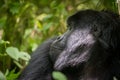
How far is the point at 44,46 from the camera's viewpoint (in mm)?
3873

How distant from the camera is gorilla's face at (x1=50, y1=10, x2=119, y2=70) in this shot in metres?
3.41

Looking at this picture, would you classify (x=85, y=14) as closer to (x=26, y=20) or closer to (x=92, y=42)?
(x=92, y=42)

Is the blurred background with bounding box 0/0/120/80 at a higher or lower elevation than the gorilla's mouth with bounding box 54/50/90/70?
lower

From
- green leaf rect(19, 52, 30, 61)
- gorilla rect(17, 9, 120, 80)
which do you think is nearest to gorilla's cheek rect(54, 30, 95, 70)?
gorilla rect(17, 9, 120, 80)

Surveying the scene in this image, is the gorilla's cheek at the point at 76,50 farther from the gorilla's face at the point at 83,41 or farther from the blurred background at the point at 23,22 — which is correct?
the blurred background at the point at 23,22

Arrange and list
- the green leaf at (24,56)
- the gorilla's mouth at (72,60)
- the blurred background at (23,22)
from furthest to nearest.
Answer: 1. the blurred background at (23,22)
2. the green leaf at (24,56)
3. the gorilla's mouth at (72,60)

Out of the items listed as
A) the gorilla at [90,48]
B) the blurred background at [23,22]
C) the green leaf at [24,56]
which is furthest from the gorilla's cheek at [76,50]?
the blurred background at [23,22]

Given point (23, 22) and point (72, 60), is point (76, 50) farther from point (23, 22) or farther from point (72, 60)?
point (23, 22)

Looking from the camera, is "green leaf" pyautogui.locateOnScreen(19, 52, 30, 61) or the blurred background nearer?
"green leaf" pyautogui.locateOnScreen(19, 52, 30, 61)

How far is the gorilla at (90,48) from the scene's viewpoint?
11.1ft

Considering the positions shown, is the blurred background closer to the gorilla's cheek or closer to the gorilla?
the gorilla

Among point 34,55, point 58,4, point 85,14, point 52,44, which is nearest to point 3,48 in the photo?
point 34,55

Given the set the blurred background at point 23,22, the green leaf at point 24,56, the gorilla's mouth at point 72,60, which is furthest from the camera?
the blurred background at point 23,22

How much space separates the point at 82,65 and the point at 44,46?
23.8 inches
